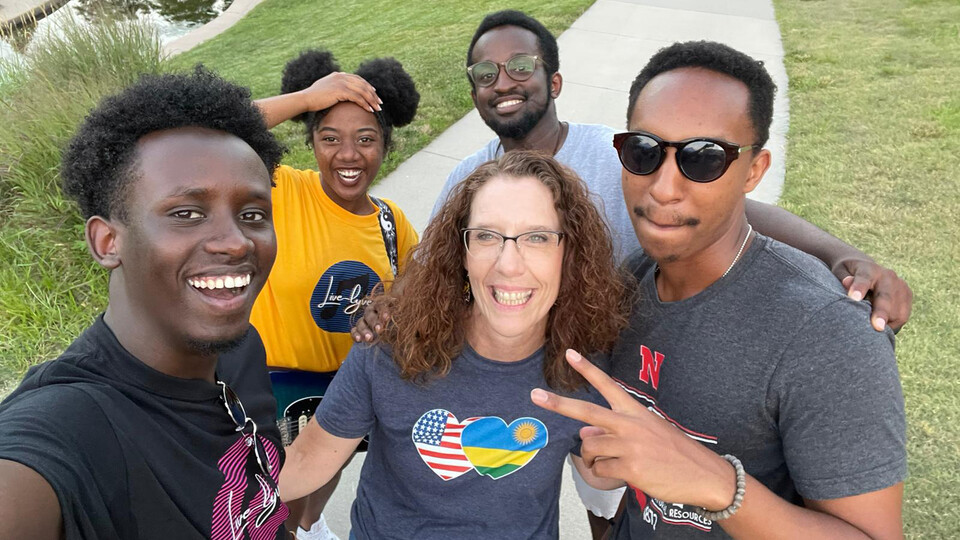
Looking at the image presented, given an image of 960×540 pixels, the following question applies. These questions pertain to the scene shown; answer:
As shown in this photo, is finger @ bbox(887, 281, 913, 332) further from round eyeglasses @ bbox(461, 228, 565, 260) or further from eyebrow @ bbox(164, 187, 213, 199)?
eyebrow @ bbox(164, 187, 213, 199)

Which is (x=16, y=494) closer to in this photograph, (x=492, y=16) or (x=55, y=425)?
(x=55, y=425)

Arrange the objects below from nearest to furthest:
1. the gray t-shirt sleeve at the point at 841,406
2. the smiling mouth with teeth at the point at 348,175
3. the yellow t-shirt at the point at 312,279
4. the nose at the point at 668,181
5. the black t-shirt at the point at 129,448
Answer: the black t-shirt at the point at 129,448, the gray t-shirt sleeve at the point at 841,406, the nose at the point at 668,181, the yellow t-shirt at the point at 312,279, the smiling mouth with teeth at the point at 348,175

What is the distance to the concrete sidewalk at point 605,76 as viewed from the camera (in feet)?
18.0

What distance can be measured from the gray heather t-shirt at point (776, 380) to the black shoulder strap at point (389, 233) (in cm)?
140

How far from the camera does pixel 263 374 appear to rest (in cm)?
213

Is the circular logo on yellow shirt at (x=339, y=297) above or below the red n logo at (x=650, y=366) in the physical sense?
below

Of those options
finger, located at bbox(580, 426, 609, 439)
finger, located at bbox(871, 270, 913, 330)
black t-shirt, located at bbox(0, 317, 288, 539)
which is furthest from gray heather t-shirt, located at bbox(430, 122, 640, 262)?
black t-shirt, located at bbox(0, 317, 288, 539)

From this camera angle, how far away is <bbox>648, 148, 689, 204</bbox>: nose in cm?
176

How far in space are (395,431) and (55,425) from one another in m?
0.94

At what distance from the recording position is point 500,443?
1964 millimetres

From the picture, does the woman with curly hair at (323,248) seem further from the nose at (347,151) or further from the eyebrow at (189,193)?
the eyebrow at (189,193)

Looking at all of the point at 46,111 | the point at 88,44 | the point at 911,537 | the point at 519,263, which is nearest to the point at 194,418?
the point at 519,263

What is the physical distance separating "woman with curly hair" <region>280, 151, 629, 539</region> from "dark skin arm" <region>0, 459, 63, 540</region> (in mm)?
866

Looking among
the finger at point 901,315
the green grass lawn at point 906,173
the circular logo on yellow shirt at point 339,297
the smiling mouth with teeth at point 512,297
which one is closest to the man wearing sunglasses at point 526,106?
the circular logo on yellow shirt at point 339,297
